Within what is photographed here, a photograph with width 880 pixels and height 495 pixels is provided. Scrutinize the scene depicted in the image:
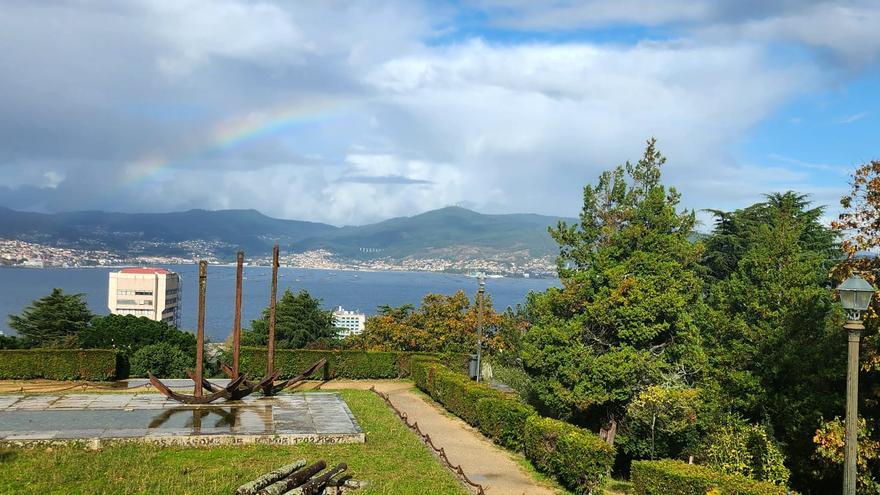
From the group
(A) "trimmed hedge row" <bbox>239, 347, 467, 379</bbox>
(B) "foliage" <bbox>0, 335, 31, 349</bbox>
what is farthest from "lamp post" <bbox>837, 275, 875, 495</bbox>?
(B) "foliage" <bbox>0, 335, 31, 349</bbox>

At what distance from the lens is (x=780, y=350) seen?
17.7 metres

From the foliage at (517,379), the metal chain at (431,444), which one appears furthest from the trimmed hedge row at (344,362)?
the metal chain at (431,444)

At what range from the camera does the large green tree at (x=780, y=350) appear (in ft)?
51.6

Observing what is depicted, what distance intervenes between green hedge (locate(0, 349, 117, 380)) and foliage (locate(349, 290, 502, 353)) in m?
9.82

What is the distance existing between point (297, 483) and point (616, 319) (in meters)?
9.86

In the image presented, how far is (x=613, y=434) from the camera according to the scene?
59.9 feet

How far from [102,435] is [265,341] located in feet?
62.3

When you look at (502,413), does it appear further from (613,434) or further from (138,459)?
(138,459)

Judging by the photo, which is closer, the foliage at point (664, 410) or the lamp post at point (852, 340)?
the lamp post at point (852, 340)

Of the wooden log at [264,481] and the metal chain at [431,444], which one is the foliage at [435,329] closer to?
the metal chain at [431,444]

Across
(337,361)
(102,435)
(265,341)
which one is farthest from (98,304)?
(102,435)

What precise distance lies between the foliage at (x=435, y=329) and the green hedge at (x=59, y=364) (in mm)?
9821

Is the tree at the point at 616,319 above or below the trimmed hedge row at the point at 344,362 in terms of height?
above

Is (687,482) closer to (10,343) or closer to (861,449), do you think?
(861,449)
